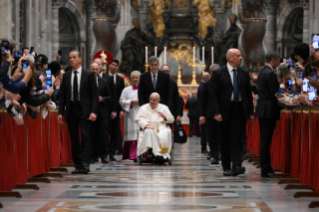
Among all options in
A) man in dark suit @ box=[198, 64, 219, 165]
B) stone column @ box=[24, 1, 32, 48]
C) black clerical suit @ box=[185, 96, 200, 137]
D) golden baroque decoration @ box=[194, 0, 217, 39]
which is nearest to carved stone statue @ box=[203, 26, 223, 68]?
golden baroque decoration @ box=[194, 0, 217, 39]

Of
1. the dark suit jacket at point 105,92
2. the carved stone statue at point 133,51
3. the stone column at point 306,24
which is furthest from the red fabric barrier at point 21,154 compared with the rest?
the carved stone statue at point 133,51

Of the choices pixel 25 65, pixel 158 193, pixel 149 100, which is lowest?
pixel 158 193

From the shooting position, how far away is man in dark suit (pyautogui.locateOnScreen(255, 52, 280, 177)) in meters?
10.0

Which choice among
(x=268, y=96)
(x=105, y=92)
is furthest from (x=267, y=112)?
(x=105, y=92)

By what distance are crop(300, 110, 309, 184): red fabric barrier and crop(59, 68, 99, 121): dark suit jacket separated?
3.57 m

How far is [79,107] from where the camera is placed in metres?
10.7

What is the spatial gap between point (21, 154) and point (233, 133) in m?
3.25

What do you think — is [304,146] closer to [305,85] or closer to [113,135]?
[305,85]

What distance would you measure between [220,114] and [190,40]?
2425 cm

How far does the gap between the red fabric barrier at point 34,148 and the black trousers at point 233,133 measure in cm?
269

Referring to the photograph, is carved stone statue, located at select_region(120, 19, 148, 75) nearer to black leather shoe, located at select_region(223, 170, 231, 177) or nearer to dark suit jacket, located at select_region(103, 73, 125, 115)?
dark suit jacket, located at select_region(103, 73, 125, 115)

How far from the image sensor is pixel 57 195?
7875 mm

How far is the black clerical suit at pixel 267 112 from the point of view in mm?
10031

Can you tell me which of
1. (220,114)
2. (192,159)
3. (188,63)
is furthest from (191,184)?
(188,63)
